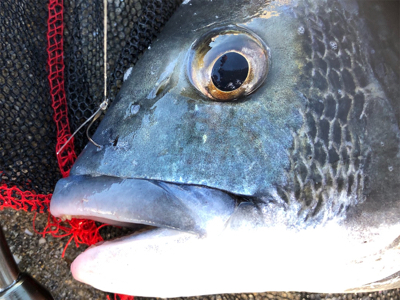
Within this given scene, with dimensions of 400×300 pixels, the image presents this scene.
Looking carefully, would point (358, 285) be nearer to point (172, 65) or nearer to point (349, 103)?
point (349, 103)

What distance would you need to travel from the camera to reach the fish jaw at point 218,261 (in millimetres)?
865

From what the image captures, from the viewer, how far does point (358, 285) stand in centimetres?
110

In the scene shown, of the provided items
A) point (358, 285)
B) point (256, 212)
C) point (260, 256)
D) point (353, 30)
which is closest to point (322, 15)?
point (353, 30)

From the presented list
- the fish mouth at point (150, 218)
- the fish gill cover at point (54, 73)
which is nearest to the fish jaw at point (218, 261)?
the fish mouth at point (150, 218)

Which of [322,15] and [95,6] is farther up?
[95,6]

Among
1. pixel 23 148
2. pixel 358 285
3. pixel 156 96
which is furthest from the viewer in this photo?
pixel 23 148

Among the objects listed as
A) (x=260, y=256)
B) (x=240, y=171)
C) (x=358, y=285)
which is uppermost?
(x=240, y=171)

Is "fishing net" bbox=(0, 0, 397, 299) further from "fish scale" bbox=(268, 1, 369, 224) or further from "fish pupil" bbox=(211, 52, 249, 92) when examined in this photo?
"fish scale" bbox=(268, 1, 369, 224)

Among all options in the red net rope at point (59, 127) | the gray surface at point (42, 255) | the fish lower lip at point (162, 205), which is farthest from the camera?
the gray surface at point (42, 255)

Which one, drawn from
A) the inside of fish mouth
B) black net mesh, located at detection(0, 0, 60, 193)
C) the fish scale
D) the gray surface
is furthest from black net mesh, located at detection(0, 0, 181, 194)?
the fish scale

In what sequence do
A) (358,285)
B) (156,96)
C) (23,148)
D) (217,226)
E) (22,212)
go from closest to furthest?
(217,226)
(156,96)
(358,285)
(23,148)
(22,212)

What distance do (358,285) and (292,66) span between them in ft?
2.60

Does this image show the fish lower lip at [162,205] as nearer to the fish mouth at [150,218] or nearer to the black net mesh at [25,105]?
the fish mouth at [150,218]

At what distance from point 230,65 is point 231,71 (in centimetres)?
2
